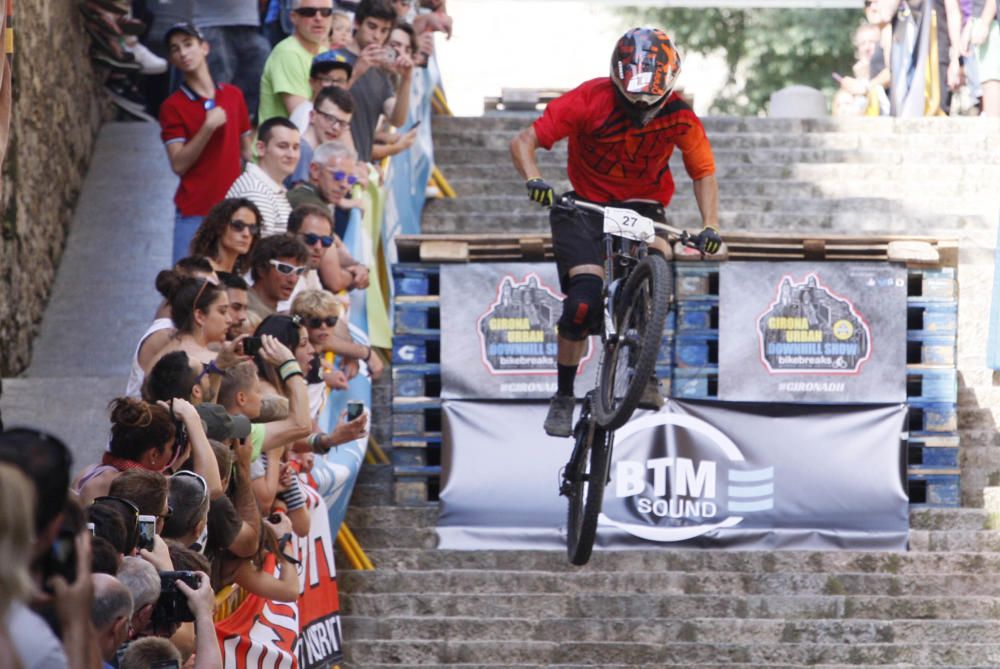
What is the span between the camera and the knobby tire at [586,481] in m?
A: 9.27

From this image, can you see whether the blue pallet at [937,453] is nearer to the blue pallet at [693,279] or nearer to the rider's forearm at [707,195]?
the blue pallet at [693,279]

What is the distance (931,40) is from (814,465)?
5.92 metres

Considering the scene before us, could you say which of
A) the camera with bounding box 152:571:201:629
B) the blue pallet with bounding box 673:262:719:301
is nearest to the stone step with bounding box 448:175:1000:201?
the blue pallet with bounding box 673:262:719:301

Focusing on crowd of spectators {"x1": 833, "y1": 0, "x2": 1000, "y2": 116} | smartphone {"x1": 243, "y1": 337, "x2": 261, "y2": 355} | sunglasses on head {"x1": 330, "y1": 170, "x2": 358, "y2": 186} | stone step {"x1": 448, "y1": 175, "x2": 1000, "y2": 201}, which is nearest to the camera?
smartphone {"x1": 243, "y1": 337, "x2": 261, "y2": 355}

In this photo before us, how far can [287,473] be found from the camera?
362 inches

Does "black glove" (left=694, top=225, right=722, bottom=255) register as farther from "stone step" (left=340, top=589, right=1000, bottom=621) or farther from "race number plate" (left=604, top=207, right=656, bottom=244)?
"stone step" (left=340, top=589, right=1000, bottom=621)

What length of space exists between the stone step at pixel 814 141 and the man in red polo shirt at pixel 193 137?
16.7 ft

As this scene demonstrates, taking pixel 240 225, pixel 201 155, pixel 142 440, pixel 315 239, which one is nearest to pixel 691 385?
pixel 315 239

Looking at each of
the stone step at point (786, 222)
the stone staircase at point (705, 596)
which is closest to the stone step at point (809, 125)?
the stone step at point (786, 222)

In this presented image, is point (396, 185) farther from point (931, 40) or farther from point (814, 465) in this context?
point (931, 40)

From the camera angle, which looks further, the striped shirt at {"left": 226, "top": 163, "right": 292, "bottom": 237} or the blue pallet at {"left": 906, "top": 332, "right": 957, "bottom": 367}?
the blue pallet at {"left": 906, "top": 332, "right": 957, "bottom": 367}

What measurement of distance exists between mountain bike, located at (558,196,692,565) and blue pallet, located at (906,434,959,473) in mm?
3633

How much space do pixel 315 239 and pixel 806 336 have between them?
11.4ft

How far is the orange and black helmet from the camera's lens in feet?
29.0
